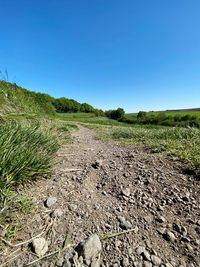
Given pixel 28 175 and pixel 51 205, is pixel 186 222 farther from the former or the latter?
pixel 28 175

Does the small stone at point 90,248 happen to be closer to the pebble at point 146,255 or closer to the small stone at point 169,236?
the pebble at point 146,255

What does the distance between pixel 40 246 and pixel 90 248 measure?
319mm

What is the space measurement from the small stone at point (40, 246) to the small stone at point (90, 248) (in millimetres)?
213

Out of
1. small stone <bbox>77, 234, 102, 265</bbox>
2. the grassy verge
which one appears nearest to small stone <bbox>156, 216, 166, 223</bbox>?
small stone <bbox>77, 234, 102, 265</bbox>

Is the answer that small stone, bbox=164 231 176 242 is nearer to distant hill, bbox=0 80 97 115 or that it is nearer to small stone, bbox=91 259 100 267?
small stone, bbox=91 259 100 267

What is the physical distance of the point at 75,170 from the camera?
150 cm

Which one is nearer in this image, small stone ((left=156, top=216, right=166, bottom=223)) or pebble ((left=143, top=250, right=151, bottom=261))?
pebble ((left=143, top=250, right=151, bottom=261))

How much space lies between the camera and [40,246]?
2.24 feet

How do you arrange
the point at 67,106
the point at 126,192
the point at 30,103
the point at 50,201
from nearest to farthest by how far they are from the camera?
the point at 50,201 < the point at 126,192 < the point at 30,103 < the point at 67,106

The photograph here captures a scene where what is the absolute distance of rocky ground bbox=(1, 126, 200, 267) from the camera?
665mm

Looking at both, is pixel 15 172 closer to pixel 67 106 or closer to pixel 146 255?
pixel 146 255

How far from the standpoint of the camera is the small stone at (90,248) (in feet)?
2.13

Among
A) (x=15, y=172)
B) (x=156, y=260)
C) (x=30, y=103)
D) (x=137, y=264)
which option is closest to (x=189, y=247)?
(x=156, y=260)

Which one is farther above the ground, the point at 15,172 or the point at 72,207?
the point at 15,172
